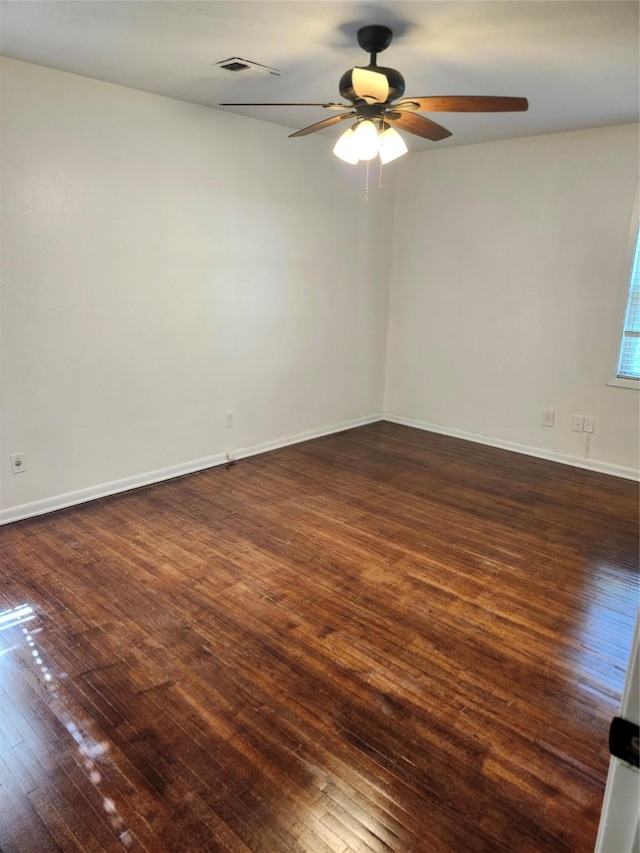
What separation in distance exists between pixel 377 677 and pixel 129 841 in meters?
0.96

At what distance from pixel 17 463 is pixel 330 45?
2.75 meters

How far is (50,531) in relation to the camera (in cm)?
314

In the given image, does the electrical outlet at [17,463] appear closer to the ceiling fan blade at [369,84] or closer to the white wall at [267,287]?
the white wall at [267,287]

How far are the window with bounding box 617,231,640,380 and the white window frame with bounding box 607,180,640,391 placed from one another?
19 mm

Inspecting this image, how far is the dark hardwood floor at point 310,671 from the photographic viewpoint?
5.03 ft

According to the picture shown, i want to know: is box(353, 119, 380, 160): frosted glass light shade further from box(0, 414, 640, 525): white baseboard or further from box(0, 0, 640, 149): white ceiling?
box(0, 414, 640, 525): white baseboard

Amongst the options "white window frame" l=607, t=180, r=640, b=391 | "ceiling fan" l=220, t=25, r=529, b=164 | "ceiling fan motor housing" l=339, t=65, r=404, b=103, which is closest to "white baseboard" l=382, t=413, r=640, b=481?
"white window frame" l=607, t=180, r=640, b=391

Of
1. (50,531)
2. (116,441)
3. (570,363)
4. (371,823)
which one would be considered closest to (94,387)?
(116,441)

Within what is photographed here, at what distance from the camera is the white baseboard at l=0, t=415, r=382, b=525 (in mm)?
3279

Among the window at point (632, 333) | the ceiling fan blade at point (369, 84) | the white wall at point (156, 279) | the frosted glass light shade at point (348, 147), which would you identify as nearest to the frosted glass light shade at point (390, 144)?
the frosted glass light shade at point (348, 147)

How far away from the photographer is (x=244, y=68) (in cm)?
282

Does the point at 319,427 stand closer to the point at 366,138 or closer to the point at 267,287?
the point at 267,287

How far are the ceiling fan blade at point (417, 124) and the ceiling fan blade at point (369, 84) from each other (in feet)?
0.78

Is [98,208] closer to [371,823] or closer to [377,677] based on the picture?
[377,677]
